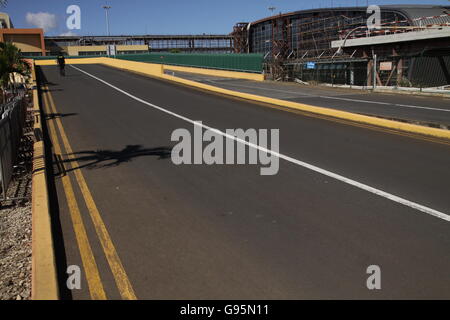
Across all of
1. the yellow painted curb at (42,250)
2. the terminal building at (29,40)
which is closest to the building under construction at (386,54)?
the yellow painted curb at (42,250)

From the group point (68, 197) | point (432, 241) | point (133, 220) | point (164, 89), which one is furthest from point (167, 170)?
point (164, 89)

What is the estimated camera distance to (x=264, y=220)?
6.21 metres

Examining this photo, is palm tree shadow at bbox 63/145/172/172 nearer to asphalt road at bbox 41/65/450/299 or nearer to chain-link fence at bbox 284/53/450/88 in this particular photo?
asphalt road at bbox 41/65/450/299

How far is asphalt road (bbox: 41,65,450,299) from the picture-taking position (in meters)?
4.56

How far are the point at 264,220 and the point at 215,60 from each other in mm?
44360

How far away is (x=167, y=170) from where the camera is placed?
918 cm

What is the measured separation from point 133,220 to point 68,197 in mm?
1813

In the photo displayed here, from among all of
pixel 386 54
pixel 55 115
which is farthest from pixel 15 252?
pixel 386 54

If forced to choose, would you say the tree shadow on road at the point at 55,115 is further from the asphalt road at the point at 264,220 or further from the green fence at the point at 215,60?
the green fence at the point at 215,60

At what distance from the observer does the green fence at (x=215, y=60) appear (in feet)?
141

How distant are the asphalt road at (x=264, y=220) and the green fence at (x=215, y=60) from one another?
104ft

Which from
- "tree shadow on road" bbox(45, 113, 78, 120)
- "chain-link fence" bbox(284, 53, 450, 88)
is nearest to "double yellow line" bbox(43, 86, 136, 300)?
"tree shadow on road" bbox(45, 113, 78, 120)

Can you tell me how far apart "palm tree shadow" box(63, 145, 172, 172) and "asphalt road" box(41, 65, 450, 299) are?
0.05 m
